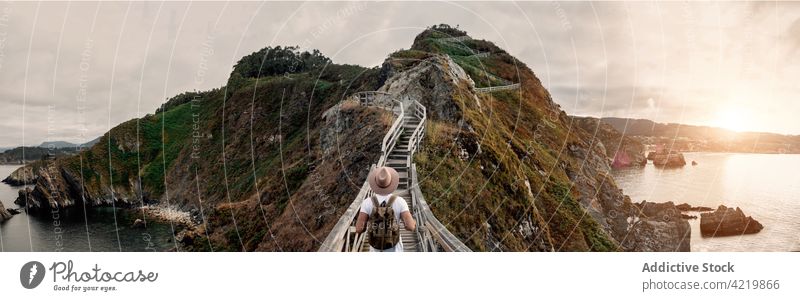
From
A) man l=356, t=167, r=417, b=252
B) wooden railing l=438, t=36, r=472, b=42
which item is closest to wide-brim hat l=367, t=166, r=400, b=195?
man l=356, t=167, r=417, b=252

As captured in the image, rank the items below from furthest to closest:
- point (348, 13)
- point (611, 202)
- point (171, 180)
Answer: point (171, 180) → point (611, 202) → point (348, 13)

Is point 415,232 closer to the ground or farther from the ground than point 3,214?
farther from the ground

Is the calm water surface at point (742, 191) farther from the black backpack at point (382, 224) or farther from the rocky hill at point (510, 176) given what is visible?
the black backpack at point (382, 224)

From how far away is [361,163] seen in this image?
17.5 m

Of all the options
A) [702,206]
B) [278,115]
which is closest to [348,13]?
[278,115]

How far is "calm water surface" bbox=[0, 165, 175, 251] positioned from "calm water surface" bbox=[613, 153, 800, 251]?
2195 inches

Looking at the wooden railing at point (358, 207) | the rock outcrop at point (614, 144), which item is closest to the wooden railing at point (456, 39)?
the rock outcrop at point (614, 144)

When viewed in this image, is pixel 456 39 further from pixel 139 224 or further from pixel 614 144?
pixel 139 224

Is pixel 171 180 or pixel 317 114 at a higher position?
Answer: pixel 317 114

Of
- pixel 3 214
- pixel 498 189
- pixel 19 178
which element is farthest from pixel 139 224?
pixel 498 189

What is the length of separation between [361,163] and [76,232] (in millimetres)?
55260

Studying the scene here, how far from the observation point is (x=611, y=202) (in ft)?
130
